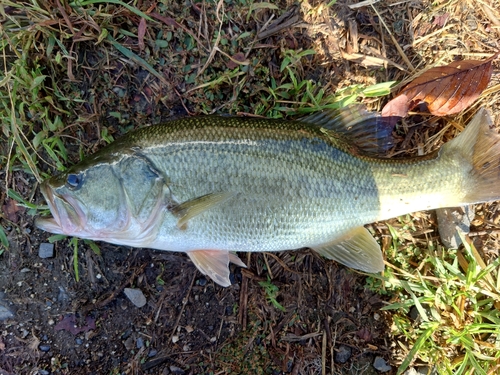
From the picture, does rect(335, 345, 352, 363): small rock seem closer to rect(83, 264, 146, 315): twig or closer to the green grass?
the green grass

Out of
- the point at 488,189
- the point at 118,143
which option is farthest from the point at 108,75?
the point at 488,189

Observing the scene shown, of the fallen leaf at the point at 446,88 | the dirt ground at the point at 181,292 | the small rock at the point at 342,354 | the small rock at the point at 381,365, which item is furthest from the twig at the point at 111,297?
the fallen leaf at the point at 446,88

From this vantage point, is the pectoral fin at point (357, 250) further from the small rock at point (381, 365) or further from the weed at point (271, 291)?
the small rock at point (381, 365)

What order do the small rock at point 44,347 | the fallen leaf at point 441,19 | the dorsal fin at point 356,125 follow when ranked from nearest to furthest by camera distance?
the dorsal fin at point 356,125, the small rock at point 44,347, the fallen leaf at point 441,19

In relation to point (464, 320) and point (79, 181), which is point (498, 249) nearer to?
point (464, 320)

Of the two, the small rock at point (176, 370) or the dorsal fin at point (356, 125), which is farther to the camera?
the small rock at point (176, 370)

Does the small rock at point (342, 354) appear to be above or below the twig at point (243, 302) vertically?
below
